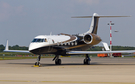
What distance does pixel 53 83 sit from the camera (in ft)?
40.8

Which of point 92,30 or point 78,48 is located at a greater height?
point 92,30

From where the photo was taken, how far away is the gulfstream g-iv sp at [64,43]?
27.4 metres

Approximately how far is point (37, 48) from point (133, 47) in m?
62.6

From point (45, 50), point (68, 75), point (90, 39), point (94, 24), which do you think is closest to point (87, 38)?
point (90, 39)

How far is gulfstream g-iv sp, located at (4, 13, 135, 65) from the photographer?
90.0 ft

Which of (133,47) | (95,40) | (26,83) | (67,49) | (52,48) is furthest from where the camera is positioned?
(133,47)

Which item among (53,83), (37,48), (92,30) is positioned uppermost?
(92,30)

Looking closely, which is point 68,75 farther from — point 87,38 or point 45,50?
point 87,38

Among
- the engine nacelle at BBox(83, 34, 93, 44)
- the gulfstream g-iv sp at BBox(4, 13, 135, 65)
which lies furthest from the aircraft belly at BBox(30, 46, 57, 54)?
the engine nacelle at BBox(83, 34, 93, 44)

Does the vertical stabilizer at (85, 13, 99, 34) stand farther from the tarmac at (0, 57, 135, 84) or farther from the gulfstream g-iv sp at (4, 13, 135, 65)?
the tarmac at (0, 57, 135, 84)

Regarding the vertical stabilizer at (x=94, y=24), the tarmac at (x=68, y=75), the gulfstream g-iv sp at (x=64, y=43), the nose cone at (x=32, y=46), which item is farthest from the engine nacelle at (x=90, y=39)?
the tarmac at (x=68, y=75)

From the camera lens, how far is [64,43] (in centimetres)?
3098

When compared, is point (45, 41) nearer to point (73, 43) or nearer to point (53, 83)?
point (73, 43)

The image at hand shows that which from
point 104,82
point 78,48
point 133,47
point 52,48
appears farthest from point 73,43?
point 133,47
